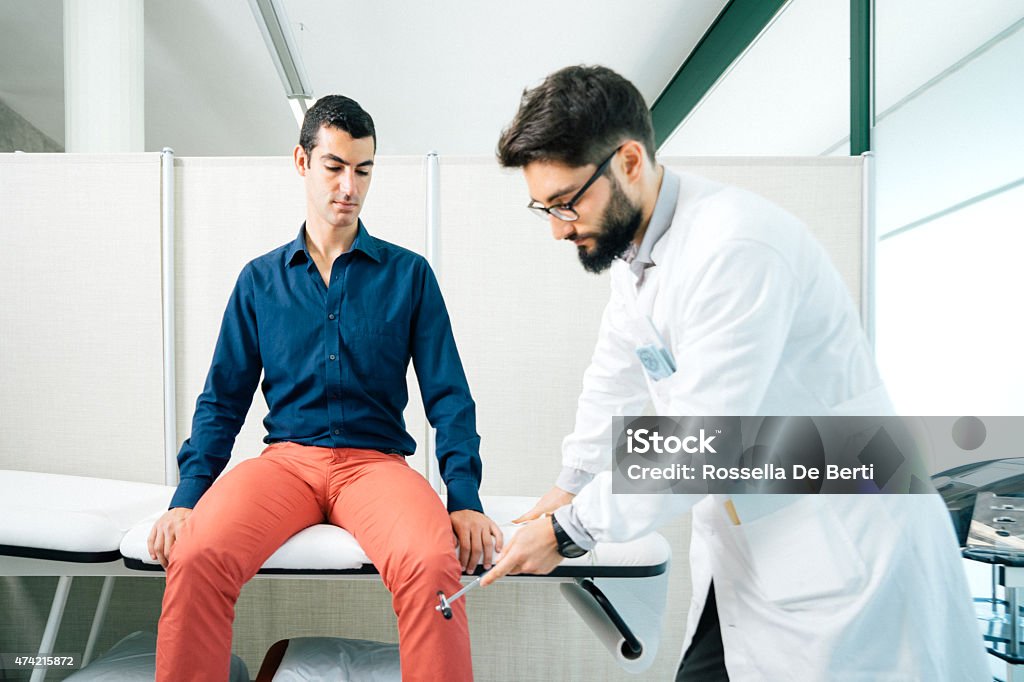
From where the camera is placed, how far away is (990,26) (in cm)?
144

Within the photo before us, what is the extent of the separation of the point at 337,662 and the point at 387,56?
143 inches

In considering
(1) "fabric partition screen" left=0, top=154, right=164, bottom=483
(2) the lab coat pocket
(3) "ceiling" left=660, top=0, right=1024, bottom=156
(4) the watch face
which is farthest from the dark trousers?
(1) "fabric partition screen" left=0, top=154, right=164, bottom=483

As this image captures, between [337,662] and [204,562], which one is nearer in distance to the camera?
[204,562]

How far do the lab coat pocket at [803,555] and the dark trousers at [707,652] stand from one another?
14 centimetres

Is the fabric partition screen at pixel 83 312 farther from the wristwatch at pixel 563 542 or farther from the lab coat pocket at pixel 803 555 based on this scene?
the lab coat pocket at pixel 803 555

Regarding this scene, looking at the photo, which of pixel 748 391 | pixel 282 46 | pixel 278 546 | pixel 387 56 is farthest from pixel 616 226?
pixel 387 56

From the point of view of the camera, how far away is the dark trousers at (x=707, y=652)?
1157mm

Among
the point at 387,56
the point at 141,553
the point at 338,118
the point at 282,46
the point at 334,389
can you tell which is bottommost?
the point at 141,553

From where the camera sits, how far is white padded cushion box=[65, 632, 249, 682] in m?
1.47

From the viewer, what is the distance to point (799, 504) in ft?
3.33

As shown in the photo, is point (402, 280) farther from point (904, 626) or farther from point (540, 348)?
point (904, 626)

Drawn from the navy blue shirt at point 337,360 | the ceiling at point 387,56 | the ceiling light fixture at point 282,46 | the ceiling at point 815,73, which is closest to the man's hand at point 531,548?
the navy blue shirt at point 337,360

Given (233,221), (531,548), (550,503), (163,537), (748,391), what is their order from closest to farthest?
(748,391) < (531,548) < (163,537) < (550,503) < (233,221)

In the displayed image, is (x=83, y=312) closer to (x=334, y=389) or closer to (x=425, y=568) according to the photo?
(x=334, y=389)
